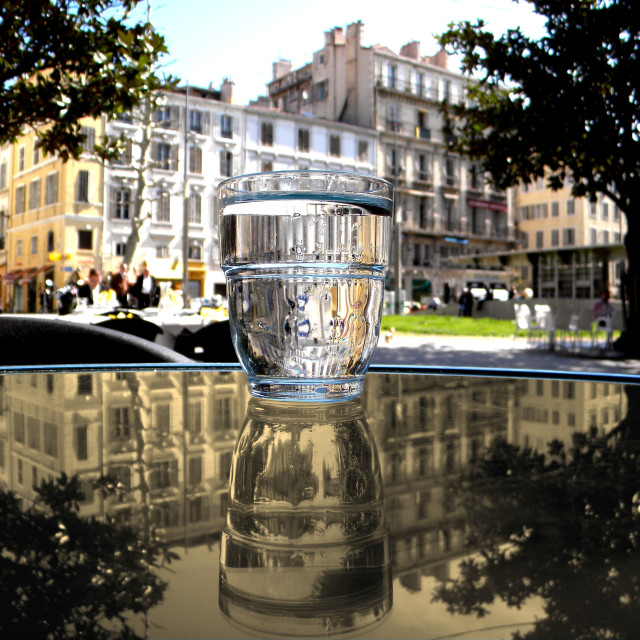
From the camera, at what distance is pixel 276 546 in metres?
0.25

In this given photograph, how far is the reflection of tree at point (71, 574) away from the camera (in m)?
0.18

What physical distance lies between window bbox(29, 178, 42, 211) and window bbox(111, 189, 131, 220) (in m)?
3.50

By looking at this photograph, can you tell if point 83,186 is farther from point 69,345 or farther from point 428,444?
point 428,444

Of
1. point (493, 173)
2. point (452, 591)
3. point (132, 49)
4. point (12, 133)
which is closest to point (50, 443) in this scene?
point (452, 591)

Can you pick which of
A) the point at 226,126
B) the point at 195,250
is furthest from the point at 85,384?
the point at 226,126

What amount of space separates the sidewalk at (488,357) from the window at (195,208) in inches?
671

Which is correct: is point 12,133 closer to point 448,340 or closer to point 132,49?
point 132,49

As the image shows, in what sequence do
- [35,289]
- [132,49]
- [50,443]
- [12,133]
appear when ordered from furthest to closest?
[35,289], [12,133], [132,49], [50,443]

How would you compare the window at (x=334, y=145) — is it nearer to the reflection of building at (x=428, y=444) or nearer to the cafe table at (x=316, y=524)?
the reflection of building at (x=428, y=444)

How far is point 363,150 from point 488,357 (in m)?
23.8

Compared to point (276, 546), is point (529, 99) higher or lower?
higher

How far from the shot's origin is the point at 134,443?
0.43 metres

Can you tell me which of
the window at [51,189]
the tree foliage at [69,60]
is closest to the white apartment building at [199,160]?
the window at [51,189]

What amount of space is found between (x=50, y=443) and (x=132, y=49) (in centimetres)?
387
